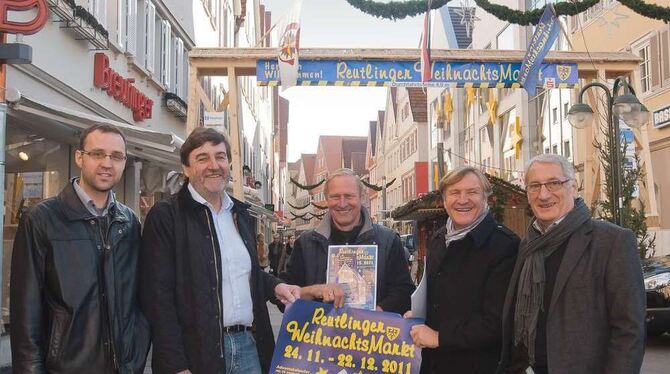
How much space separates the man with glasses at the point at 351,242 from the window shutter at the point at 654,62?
18.0 m

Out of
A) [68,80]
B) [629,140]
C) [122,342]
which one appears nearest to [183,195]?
[122,342]

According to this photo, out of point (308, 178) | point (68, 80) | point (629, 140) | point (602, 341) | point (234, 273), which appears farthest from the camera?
point (308, 178)

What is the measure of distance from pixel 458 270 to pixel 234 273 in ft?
3.64

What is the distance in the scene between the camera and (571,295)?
3.15 metres

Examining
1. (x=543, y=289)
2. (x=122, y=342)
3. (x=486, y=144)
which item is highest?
(x=486, y=144)

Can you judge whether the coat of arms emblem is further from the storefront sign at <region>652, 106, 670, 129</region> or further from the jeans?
the jeans

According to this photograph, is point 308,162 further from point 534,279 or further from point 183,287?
point 534,279

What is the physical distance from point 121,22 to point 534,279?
11419 millimetres

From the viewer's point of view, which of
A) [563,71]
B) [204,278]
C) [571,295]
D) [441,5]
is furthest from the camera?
[563,71]

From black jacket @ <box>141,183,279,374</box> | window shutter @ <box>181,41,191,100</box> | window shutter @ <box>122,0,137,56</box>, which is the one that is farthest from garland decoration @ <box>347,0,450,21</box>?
window shutter @ <box>181,41,191,100</box>

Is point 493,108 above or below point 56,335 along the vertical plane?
above

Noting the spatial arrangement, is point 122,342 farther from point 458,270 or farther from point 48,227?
point 458,270

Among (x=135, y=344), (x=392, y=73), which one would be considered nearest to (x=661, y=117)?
(x=392, y=73)

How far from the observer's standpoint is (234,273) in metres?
3.63
